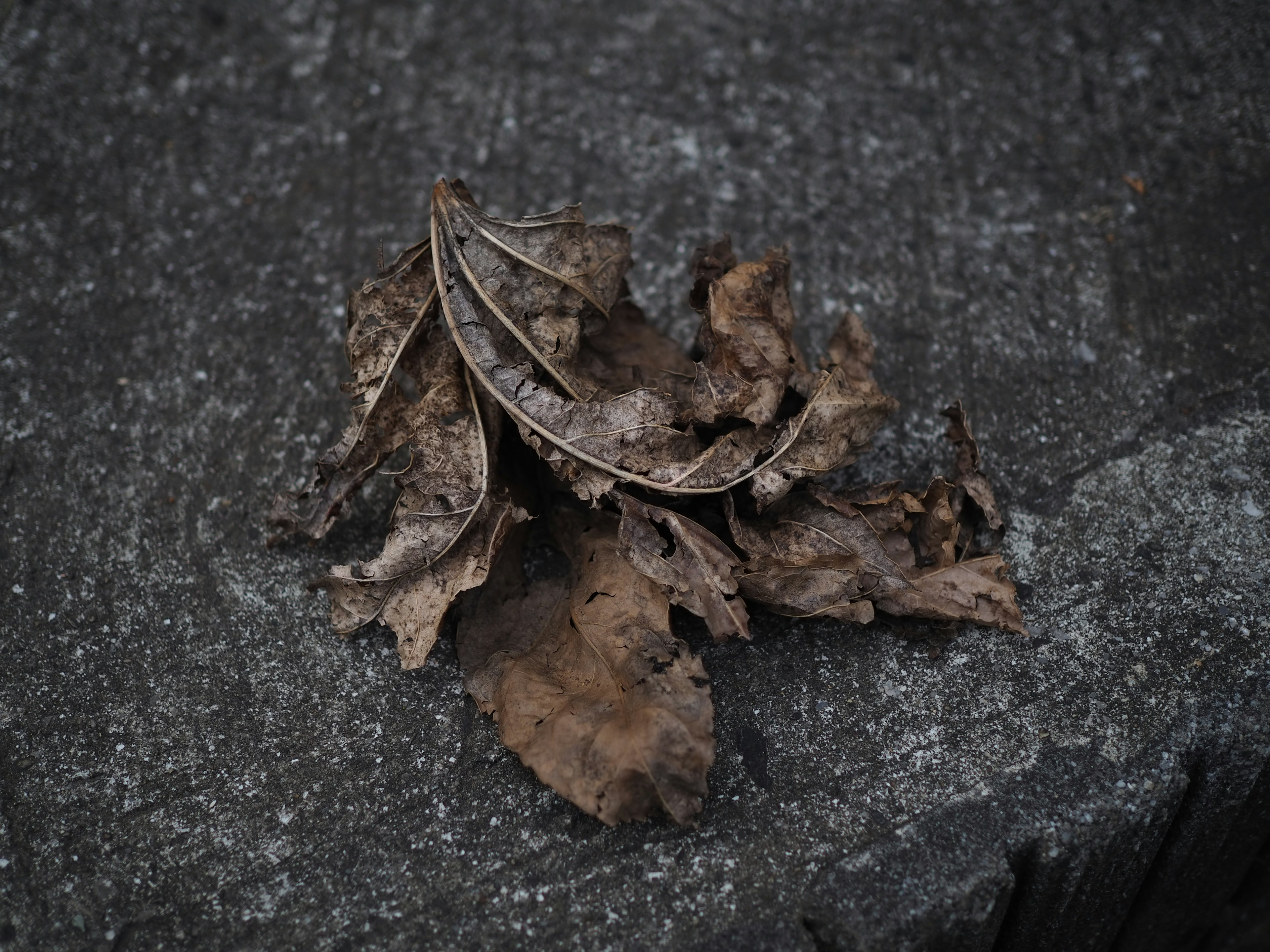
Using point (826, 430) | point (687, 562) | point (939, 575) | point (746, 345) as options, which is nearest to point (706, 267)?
point (746, 345)

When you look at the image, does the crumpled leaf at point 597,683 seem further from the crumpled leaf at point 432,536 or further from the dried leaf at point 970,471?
the dried leaf at point 970,471

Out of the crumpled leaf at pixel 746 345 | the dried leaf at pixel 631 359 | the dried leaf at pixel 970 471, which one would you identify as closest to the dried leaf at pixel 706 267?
the crumpled leaf at pixel 746 345

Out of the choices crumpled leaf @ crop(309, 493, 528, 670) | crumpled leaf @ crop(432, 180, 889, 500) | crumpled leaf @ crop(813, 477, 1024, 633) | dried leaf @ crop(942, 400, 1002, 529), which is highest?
crumpled leaf @ crop(432, 180, 889, 500)

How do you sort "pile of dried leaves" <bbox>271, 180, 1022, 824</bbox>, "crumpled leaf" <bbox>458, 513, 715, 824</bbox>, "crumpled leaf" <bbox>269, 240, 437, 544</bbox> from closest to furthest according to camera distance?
"crumpled leaf" <bbox>458, 513, 715, 824</bbox> < "pile of dried leaves" <bbox>271, 180, 1022, 824</bbox> < "crumpled leaf" <bbox>269, 240, 437, 544</bbox>

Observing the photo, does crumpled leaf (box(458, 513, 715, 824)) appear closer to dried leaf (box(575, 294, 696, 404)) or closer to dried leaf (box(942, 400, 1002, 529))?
dried leaf (box(575, 294, 696, 404))

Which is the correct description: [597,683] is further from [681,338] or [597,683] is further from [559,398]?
[681,338]

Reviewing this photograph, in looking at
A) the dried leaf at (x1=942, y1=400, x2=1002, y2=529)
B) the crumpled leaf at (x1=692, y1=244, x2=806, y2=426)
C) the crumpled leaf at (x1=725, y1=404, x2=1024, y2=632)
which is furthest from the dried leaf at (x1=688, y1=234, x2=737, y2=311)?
the dried leaf at (x1=942, y1=400, x2=1002, y2=529)
